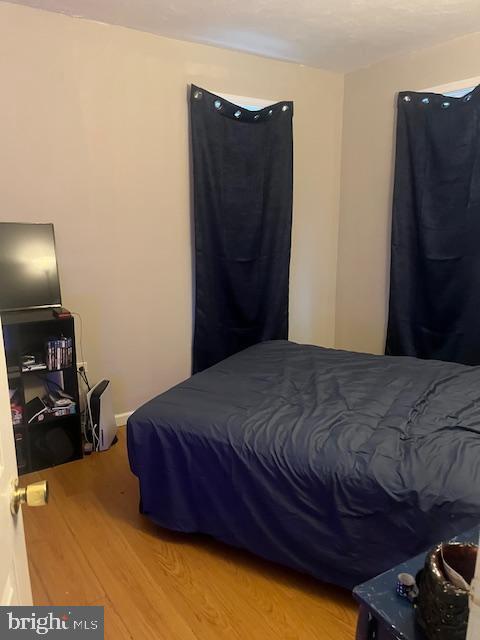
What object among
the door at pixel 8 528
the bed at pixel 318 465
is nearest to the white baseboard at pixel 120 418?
the bed at pixel 318 465

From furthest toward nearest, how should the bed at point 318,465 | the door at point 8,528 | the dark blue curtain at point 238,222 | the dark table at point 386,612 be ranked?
the dark blue curtain at point 238,222 → the bed at point 318,465 → the dark table at point 386,612 → the door at point 8,528

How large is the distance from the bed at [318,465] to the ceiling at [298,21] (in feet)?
6.27

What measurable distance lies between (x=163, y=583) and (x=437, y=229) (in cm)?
262

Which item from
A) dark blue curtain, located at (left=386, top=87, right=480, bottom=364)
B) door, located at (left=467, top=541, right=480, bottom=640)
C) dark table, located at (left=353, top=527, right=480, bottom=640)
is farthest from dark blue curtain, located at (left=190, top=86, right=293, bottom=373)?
door, located at (left=467, top=541, right=480, bottom=640)

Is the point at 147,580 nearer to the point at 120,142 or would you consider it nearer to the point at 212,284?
the point at 212,284

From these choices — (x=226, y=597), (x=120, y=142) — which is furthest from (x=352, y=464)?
(x=120, y=142)

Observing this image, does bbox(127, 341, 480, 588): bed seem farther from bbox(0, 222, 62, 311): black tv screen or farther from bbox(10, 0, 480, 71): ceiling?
bbox(10, 0, 480, 71): ceiling

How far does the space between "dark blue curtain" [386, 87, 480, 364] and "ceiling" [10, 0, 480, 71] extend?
16.1 inches

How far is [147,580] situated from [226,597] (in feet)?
1.05

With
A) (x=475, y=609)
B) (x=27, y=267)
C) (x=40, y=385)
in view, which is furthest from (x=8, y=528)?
(x=40, y=385)

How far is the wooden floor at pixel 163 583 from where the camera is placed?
1697mm

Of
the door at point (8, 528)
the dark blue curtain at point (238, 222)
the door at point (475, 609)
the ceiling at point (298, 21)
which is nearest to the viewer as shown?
the door at point (475, 609)

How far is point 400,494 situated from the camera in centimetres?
164

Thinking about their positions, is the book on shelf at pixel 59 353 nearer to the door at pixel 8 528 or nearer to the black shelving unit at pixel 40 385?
the black shelving unit at pixel 40 385
